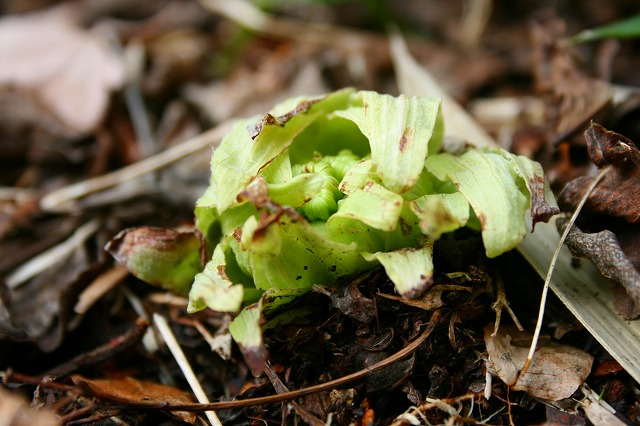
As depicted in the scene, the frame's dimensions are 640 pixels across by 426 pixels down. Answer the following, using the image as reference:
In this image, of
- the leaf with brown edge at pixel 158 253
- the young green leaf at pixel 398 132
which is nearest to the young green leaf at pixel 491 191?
the young green leaf at pixel 398 132

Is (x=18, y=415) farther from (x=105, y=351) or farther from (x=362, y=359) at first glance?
(x=362, y=359)

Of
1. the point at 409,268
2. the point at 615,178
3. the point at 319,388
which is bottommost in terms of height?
the point at 319,388

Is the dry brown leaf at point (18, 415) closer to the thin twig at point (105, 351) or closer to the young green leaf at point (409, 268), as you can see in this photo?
the thin twig at point (105, 351)

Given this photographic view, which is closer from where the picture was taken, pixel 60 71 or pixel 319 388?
pixel 319 388

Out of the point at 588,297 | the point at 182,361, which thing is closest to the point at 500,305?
the point at 588,297

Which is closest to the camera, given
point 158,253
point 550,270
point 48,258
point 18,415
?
point 18,415

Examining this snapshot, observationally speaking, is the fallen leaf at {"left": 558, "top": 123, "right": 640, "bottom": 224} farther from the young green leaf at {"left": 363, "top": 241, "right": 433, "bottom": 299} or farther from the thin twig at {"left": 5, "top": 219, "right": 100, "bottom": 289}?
the thin twig at {"left": 5, "top": 219, "right": 100, "bottom": 289}

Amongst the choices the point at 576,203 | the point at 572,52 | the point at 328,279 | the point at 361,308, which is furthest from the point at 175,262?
the point at 572,52

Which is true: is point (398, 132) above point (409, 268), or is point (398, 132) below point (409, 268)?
above
